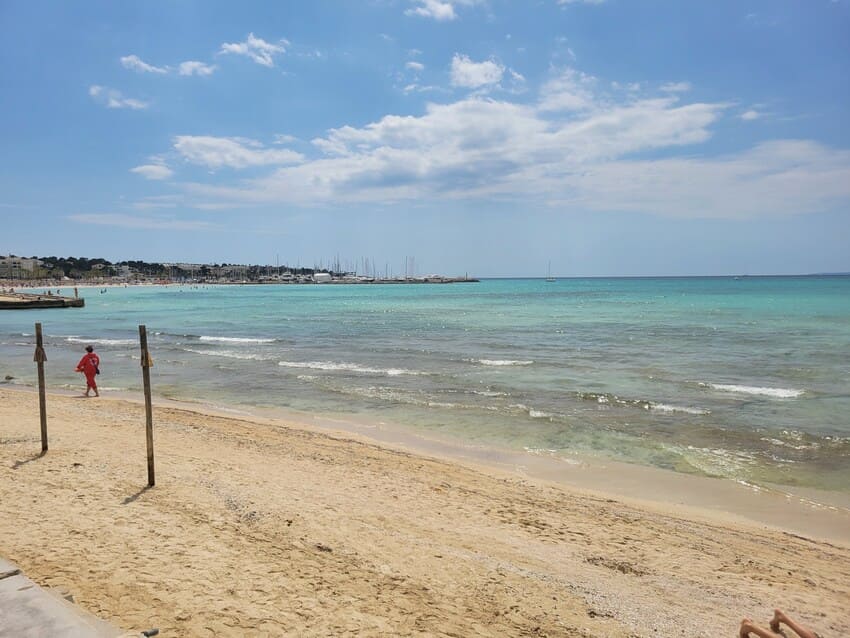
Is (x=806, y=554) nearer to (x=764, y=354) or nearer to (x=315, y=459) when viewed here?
(x=315, y=459)

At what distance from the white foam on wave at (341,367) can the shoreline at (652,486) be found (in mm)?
7483

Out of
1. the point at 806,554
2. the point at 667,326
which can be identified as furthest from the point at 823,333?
the point at 806,554

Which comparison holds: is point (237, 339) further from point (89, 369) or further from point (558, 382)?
point (558, 382)

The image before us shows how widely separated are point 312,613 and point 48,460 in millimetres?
6252

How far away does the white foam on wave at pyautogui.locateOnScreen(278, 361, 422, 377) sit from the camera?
20.2 m

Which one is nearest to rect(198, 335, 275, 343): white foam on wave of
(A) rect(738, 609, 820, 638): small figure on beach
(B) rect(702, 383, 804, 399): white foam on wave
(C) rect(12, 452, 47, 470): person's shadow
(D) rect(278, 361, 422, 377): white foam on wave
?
(D) rect(278, 361, 422, 377): white foam on wave

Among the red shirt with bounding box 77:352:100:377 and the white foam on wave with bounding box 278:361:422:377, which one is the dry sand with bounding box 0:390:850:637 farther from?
the white foam on wave with bounding box 278:361:422:377

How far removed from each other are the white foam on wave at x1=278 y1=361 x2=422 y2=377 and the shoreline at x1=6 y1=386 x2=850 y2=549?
748cm

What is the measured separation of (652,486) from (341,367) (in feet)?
46.7

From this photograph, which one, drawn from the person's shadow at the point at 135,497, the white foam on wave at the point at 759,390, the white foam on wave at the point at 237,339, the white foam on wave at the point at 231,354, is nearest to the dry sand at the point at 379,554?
the person's shadow at the point at 135,497

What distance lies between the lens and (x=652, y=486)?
8961mm

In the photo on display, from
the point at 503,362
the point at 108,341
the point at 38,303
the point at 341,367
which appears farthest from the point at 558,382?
the point at 38,303

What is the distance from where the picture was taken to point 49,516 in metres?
6.20

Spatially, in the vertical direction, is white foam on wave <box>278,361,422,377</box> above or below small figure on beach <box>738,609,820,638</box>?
below
